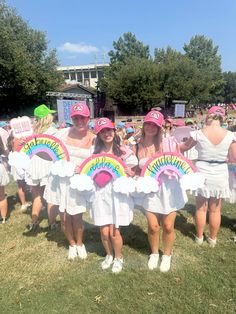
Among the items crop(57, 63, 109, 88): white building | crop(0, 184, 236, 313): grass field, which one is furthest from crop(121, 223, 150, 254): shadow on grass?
crop(57, 63, 109, 88): white building

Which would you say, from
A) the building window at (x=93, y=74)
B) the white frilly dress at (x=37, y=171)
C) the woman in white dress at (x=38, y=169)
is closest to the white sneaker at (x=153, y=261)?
the woman in white dress at (x=38, y=169)

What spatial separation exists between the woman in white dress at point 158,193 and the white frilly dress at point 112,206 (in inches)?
6.4

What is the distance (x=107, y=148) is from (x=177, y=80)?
44780 mm

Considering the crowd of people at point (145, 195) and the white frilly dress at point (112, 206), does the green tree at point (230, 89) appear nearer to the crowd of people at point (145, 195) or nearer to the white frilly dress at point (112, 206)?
the crowd of people at point (145, 195)

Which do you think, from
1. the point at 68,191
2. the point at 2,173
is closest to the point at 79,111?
the point at 68,191

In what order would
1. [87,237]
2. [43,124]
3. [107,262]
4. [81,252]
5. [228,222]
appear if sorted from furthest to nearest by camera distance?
[228,222] < [87,237] < [43,124] < [81,252] < [107,262]

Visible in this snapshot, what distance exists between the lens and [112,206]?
12.1 feet

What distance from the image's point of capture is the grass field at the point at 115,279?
3.33 metres

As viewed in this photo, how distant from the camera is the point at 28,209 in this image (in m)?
6.30

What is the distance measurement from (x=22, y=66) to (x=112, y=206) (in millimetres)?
31151

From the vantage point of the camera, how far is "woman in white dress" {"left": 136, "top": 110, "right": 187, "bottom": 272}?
361 cm

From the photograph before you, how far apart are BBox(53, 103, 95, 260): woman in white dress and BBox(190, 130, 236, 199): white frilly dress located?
1.34 m

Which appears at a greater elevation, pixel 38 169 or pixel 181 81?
pixel 181 81

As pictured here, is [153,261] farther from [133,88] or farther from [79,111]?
[133,88]
